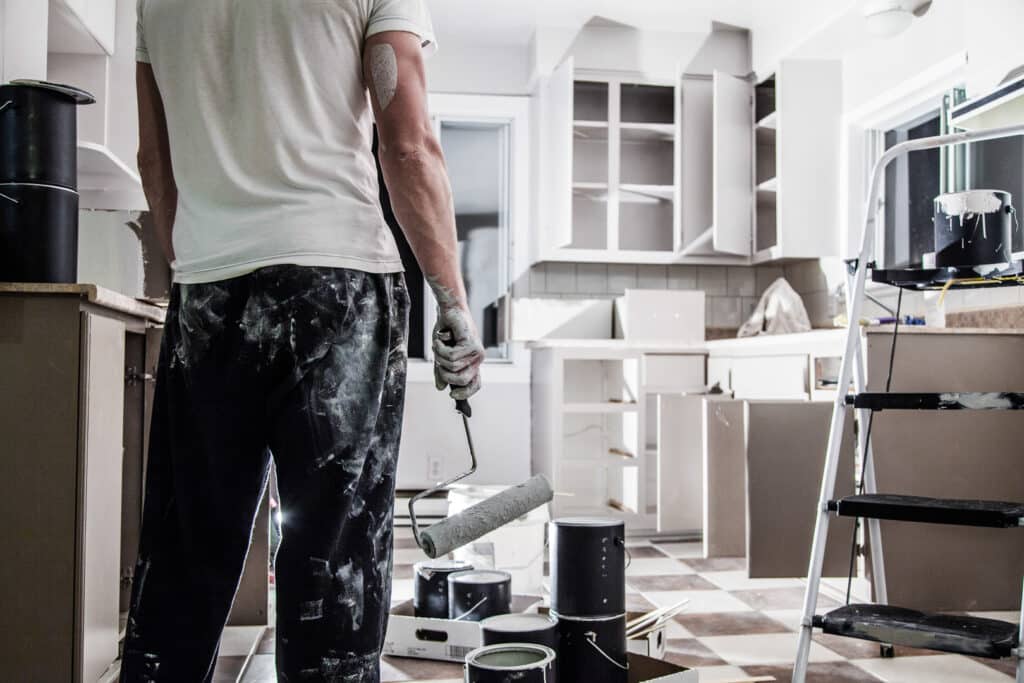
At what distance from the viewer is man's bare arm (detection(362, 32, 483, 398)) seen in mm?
1166

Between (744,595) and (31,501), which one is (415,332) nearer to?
(744,595)

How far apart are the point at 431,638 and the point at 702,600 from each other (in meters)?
1.05

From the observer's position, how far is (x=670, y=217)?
16.6 feet

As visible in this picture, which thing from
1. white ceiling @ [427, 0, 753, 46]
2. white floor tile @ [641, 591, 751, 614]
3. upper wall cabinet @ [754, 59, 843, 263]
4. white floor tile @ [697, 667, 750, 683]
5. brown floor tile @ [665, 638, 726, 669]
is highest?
Answer: white ceiling @ [427, 0, 753, 46]

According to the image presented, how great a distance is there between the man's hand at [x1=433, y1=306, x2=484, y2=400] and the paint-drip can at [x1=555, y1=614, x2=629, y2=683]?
0.71m

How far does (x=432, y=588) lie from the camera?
90.8 inches

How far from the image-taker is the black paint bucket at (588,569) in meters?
1.78

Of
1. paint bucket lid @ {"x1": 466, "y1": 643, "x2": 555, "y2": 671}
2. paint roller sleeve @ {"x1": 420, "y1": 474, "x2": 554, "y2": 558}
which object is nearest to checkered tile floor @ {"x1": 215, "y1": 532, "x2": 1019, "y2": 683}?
paint bucket lid @ {"x1": 466, "y1": 643, "x2": 555, "y2": 671}

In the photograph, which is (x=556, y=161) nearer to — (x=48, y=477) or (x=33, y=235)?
(x=33, y=235)

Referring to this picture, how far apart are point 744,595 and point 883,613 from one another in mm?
1005

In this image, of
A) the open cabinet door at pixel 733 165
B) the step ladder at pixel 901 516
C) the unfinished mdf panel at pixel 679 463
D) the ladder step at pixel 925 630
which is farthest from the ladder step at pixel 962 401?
the open cabinet door at pixel 733 165

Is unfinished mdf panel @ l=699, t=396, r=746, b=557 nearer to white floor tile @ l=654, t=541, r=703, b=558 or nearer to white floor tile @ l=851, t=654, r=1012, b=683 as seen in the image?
white floor tile @ l=654, t=541, r=703, b=558

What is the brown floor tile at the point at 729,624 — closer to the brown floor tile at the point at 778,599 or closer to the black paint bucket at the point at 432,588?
the brown floor tile at the point at 778,599

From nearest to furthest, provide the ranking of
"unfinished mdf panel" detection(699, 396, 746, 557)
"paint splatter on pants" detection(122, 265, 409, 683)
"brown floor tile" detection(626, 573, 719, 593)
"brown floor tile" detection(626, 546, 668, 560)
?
1. "paint splatter on pants" detection(122, 265, 409, 683)
2. "brown floor tile" detection(626, 573, 719, 593)
3. "unfinished mdf panel" detection(699, 396, 746, 557)
4. "brown floor tile" detection(626, 546, 668, 560)
